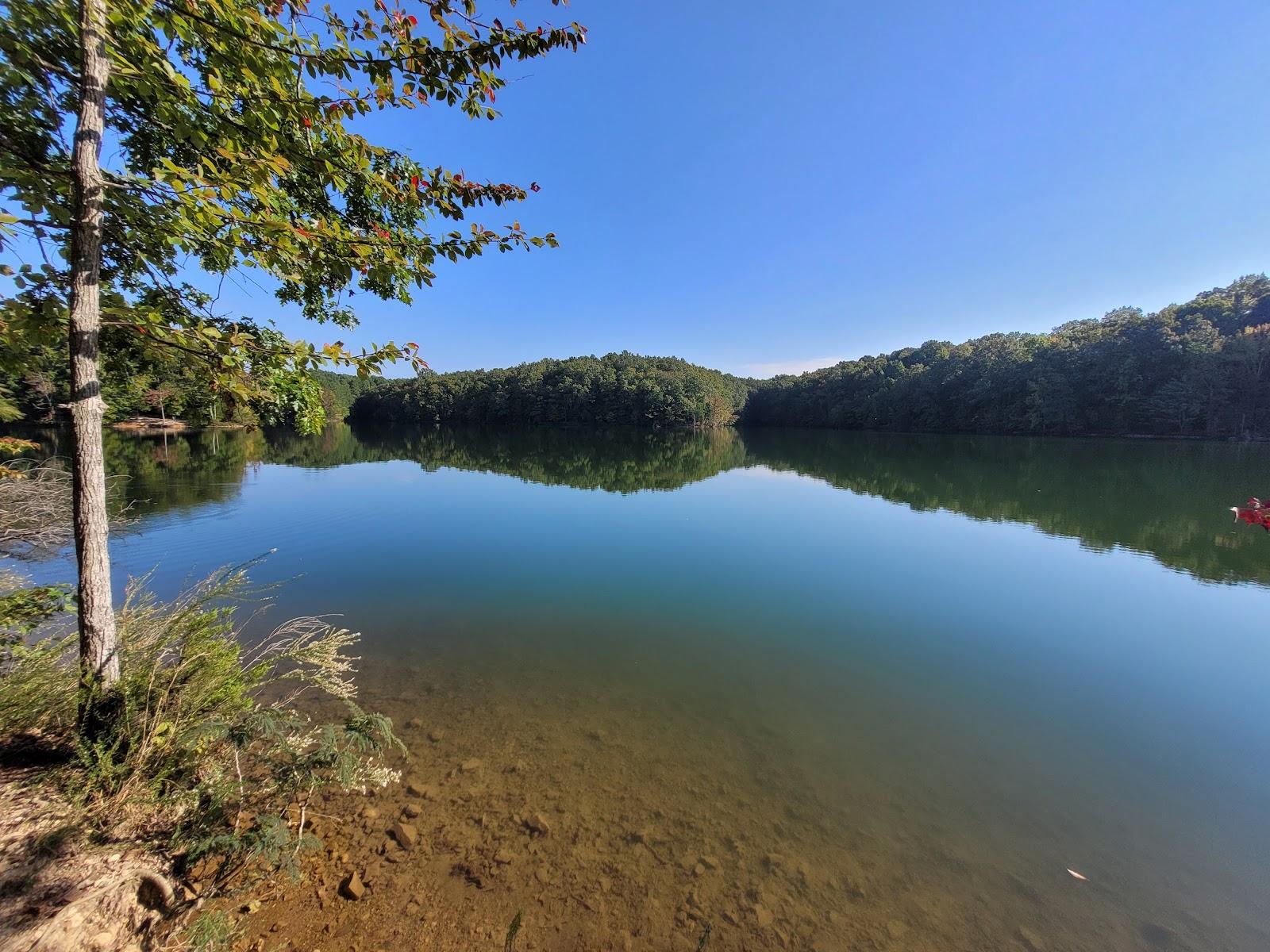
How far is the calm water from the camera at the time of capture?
3145mm

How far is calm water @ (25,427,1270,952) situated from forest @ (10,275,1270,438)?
132 inches

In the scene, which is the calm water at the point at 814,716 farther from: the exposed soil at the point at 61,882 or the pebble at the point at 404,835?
the exposed soil at the point at 61,882

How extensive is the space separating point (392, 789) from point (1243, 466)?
3899 centimetres

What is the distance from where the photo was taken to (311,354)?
265cm

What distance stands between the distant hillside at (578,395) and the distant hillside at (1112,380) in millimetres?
24482

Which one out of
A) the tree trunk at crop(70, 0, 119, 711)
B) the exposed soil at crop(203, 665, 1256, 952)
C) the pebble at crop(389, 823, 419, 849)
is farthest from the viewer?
the pebble at crop(389, 823, 419, 849)

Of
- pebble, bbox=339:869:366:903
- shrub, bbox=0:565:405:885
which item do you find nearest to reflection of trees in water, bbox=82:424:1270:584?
shrub, bbox=0:565:405:885

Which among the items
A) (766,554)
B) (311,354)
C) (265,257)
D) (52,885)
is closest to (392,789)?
(52,885)

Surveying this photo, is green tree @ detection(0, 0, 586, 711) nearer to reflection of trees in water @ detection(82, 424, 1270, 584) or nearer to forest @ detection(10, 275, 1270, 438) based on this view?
forest @ detection(10, 275, 1270, 438)

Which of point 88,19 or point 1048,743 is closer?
point 88,19

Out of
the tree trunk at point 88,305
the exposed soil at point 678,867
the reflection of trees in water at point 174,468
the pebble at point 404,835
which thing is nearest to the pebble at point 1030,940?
the exposed soil at point 678,867

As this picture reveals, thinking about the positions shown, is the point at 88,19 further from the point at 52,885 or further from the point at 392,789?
the point at 392,789

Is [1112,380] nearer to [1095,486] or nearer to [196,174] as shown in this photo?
[1095,486]

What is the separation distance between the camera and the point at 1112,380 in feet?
157
